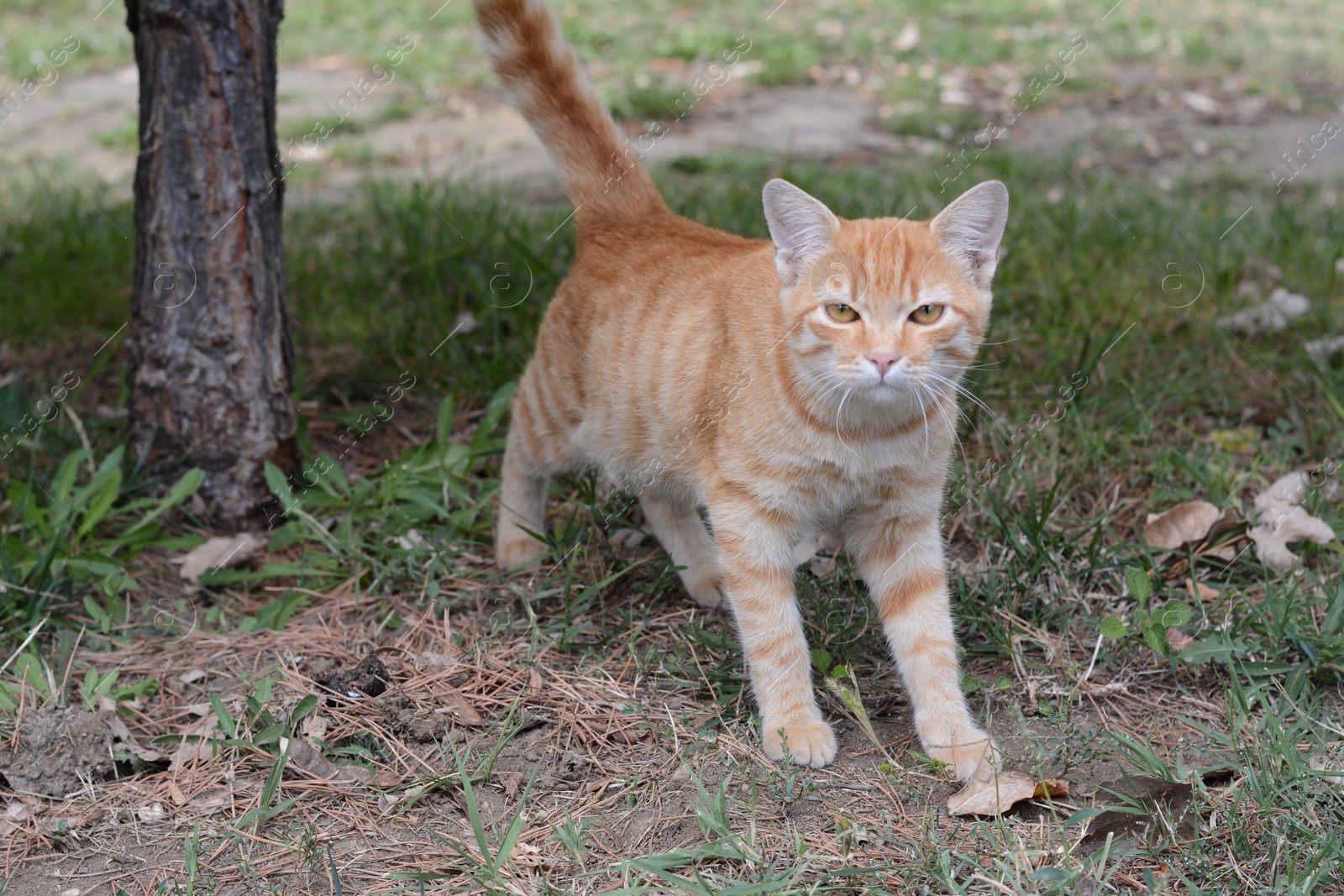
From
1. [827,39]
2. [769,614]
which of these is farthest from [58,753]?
[827,39]

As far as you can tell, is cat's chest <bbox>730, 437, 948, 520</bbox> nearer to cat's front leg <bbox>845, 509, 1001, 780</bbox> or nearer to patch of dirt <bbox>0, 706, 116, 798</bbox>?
cat's front leg <bbox>845, 509, 1001, 780</bbox>

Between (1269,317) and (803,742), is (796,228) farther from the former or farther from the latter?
(1269,317)

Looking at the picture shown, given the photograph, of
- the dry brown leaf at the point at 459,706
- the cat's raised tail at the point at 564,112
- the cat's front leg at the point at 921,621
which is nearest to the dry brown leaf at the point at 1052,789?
A: the cat's front leg at the point at 921,621

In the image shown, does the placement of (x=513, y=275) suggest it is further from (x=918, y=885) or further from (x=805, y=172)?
(x=918, y=885)

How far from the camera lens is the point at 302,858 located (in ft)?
7.29

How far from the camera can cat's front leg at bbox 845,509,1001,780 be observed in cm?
246

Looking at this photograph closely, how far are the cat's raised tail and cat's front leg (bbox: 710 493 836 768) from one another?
1118 mm

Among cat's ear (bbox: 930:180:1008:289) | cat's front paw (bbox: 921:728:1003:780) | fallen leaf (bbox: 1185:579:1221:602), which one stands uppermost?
cat's ear (bbox: 930:180:1008:289)

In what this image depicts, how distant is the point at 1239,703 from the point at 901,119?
5137 millimetres

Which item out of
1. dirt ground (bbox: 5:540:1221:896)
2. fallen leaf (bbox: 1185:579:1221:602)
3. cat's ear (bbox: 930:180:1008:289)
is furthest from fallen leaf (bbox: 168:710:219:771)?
fallen leaf (bbox: 1185:579:1221:602)

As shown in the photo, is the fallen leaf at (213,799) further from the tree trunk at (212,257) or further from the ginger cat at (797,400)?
the tree trunk at (212,257)

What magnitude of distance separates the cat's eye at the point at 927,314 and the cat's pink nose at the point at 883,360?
0.18 m

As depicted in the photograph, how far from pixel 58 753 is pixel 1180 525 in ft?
9.23

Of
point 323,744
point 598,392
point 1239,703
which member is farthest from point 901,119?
point 323,744
